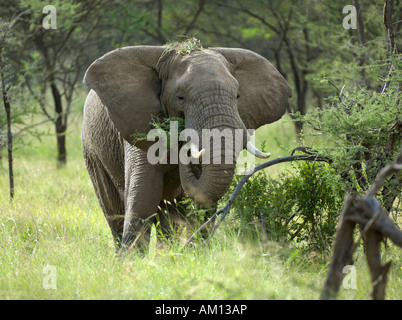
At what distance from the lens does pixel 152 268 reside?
4512 mm

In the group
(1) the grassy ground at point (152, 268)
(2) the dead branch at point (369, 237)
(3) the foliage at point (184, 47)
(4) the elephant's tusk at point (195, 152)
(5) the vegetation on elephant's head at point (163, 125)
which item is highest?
(3) the foliage at point (184, 47)

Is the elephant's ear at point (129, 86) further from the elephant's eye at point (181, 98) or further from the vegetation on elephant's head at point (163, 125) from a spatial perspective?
the elephant's eye at point (181, 98)

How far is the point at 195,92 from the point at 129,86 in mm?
645

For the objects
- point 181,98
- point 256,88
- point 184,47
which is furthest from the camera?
point 256,88

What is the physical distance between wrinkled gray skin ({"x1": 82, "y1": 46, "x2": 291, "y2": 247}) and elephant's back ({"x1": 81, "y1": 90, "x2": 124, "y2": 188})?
0.02 m

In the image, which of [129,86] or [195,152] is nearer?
[195,152]

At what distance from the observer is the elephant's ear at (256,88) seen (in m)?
5.49

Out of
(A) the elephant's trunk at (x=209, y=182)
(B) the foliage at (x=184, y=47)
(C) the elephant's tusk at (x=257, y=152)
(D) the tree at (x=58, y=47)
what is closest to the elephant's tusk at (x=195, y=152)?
(A) the elephant's trunk at (x=209, y=182)

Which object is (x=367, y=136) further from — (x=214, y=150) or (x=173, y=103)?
(x=173, y=103)

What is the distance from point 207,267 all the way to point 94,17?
352 inches

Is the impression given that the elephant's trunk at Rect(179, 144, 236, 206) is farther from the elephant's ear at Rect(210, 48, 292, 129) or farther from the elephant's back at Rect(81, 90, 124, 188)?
the elephant's back at Rect(81, 90, 124, 188)

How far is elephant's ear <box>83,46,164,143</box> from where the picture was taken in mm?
5223

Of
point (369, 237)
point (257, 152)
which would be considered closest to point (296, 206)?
point (257, 152)

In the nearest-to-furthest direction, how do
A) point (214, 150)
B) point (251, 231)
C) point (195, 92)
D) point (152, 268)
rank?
point (152, 268), point (214, 150), point (195, 92), point (251, 231)
